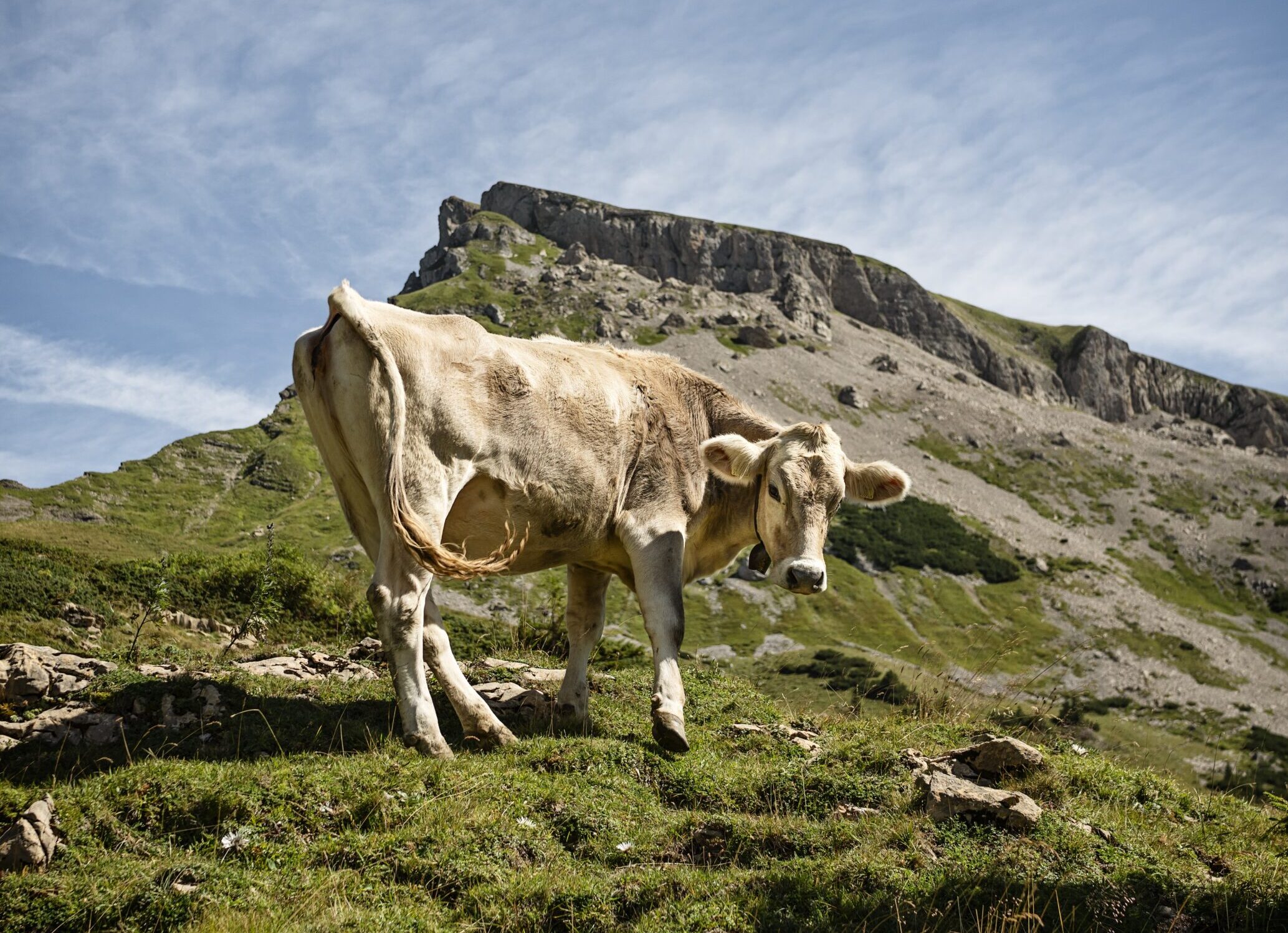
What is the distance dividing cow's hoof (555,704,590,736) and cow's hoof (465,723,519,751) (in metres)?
0.85

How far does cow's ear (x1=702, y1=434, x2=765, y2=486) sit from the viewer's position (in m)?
10.0

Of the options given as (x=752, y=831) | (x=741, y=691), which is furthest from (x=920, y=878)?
(x=741, y=691)

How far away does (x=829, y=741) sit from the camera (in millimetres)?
9828

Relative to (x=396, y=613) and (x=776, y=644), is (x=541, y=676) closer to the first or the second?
(x=396, y=613)

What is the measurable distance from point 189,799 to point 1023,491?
6674 inches

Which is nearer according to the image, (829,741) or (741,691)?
(829,741)

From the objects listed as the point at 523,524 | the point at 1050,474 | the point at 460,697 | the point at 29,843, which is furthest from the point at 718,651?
the point at 1050,474

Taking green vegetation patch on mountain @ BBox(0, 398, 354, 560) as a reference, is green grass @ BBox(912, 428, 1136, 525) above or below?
below

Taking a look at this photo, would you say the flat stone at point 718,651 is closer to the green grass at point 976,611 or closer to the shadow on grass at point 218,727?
the green grass at point 976,611

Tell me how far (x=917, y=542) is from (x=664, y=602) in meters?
123

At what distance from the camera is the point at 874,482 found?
1090 centimetres

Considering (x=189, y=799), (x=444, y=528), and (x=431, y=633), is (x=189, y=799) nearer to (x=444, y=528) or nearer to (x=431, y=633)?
(x=431, y=633)

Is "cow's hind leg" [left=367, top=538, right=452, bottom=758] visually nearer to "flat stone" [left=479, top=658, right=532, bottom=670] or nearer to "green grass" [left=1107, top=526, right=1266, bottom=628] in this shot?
"flat stone" [left=479, top=658, right=532, bottom=670]

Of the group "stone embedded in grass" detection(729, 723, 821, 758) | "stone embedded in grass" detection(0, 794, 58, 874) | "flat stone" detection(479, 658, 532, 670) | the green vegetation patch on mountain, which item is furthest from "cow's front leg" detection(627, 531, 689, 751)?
the green vegetation patch on mountain
